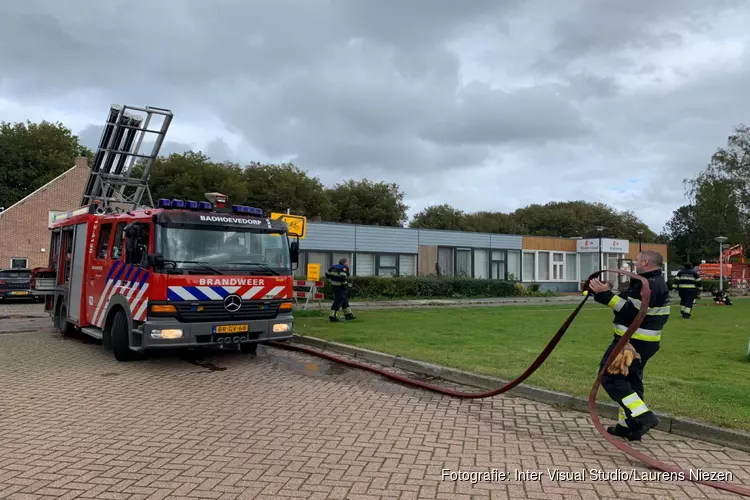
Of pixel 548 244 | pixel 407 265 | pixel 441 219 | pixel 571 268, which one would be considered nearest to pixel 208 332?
pixel 407 265

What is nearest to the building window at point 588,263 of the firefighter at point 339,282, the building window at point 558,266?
the building window at point 558,266

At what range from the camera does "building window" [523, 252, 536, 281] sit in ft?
123

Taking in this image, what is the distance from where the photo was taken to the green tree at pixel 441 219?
62.6m

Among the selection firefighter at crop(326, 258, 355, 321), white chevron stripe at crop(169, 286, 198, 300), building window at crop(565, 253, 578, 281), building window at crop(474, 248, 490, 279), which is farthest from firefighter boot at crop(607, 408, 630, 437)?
building window at crop(565, 253, 578, 281)

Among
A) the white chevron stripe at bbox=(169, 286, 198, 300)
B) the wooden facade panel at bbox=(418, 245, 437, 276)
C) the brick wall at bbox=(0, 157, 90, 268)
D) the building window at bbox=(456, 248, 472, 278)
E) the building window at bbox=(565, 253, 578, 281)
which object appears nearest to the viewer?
the white chevron stripe at bbox=(169, 286, 198, 300)

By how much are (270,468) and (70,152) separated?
158ft

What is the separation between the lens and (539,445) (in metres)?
4.99

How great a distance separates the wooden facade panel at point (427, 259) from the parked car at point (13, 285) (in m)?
19.4

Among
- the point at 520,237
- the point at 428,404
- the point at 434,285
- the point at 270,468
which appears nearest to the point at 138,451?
the point at 270,468

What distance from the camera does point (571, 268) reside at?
40219 mm

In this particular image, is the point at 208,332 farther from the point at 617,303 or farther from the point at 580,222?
the point at 580,222

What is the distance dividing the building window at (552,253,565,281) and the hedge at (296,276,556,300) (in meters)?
8.50

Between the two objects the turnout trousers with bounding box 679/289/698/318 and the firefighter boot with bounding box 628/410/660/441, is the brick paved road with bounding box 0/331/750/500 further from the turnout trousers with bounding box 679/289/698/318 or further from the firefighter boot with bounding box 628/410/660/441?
the turnout trousers with bounding box 679/289/698/318

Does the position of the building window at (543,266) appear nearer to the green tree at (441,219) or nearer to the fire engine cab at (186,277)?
the green tree at (441,219)
